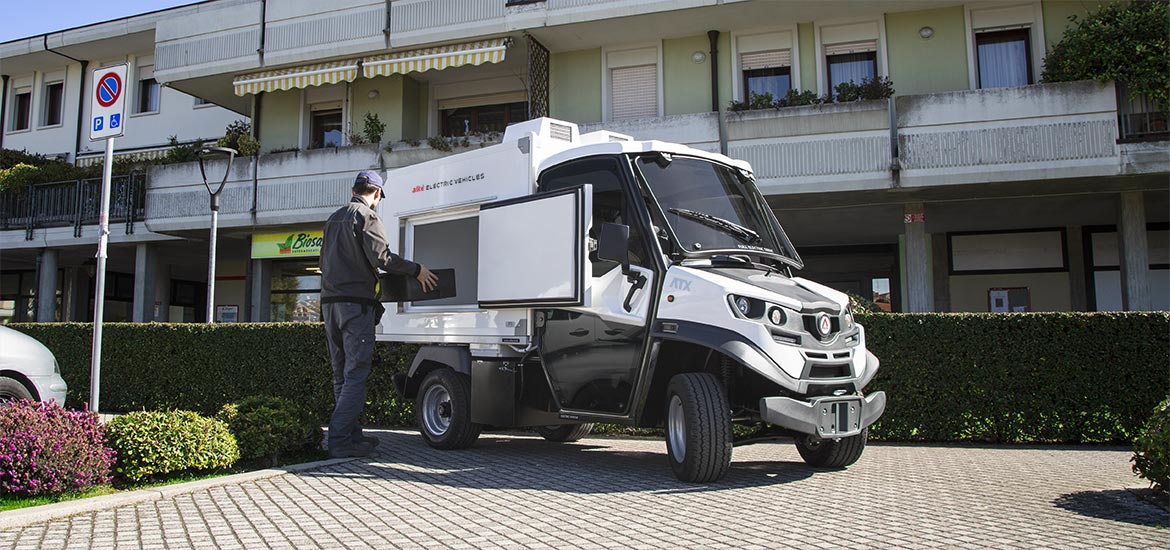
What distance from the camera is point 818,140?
1530 centimetres

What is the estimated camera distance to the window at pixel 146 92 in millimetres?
25344

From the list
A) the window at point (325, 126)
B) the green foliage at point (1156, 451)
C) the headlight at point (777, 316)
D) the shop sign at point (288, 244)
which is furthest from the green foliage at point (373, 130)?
the green foliage at point (1156, 451)

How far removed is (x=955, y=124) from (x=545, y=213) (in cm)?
1044

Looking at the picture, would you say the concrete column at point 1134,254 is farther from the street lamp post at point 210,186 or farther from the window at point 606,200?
the street lamp post at point 210,186

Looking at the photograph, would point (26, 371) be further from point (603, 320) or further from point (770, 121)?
point (770, 121)

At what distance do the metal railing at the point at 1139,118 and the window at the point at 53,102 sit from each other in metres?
28.3

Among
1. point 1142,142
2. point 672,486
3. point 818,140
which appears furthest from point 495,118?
point 672,486

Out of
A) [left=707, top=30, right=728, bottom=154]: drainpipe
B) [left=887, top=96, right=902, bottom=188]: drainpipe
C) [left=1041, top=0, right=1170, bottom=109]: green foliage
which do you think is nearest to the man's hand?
[left=887, top=96, right=902, bottom=188]: drainpipe

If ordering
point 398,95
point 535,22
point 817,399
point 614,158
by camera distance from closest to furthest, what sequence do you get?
point 817,399 → point 614,158 → point 535,22 → point 398,95

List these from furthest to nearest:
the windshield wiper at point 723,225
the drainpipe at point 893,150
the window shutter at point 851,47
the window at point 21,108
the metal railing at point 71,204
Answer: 1. the window at point 21,108
2. the metal railing at point 71,204
3. the window shutter at point 851,47
4. the drainpipe at point 893,150
5. the windshield wiper at point 723,225

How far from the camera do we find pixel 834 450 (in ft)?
22.0

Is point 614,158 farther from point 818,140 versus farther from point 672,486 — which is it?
point 818,140

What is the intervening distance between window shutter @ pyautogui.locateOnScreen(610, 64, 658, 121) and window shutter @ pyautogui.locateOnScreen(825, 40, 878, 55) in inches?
144

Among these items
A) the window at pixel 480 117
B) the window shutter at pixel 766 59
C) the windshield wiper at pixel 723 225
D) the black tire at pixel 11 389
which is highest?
the window shutter at pixel 766 59
